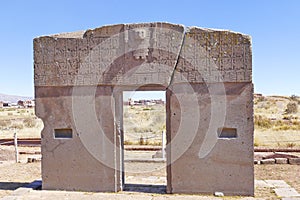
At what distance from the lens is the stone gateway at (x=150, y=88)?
6355 mm

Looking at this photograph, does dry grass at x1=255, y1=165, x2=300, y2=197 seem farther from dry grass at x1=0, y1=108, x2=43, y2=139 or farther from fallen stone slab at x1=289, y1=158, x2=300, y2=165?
dry grass at x1=0, y1=108, x2=43, y2=139

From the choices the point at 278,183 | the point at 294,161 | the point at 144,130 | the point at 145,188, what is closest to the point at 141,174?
the point at 145,188

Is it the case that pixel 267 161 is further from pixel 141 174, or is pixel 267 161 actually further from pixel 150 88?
pixel 150 88

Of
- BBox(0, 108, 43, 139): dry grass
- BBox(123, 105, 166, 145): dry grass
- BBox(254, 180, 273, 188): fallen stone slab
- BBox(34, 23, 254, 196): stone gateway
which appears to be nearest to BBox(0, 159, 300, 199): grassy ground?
BBox(254, 180, 273, 188): fallen stone slab

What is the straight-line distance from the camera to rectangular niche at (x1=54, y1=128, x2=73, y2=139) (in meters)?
6.98

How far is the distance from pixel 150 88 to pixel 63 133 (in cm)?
200

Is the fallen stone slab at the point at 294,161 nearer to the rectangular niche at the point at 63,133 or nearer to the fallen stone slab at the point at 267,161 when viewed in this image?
the fallen stone slab at the point at 267,161

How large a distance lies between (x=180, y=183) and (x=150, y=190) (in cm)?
78

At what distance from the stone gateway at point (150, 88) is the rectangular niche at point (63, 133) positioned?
0.07ft

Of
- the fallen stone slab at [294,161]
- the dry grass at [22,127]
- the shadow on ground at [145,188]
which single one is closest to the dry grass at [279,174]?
the fallen stone slab at [294,161]

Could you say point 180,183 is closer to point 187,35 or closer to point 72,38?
point 187,35

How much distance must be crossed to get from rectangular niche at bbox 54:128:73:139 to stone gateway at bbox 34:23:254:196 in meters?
0.02

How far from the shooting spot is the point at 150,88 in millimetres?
7000

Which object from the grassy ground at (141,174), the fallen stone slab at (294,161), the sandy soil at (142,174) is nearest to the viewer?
the grassy ground at (141,174)
